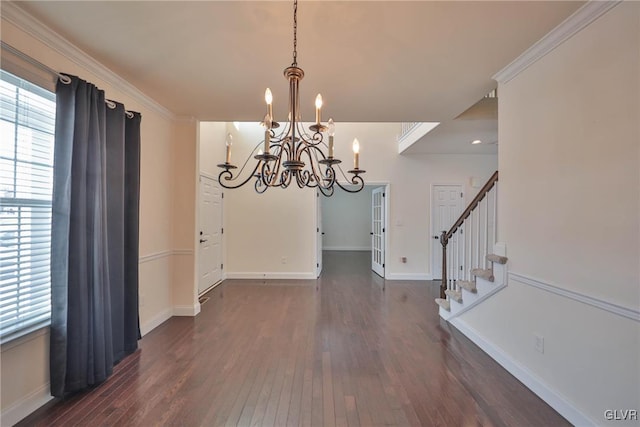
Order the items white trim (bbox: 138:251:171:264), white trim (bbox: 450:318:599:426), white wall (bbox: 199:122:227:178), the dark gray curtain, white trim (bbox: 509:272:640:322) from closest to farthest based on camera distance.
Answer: white trim (bbox: 509:272:640:322) → white trim (bbox: 450:318:599:426) → the dark gray curtain → white trim (bbox: 138:251:171:264) → white wall (bbox: 199:122:227:178)

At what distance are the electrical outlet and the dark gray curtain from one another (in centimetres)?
327

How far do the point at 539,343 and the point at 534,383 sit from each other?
31 cm

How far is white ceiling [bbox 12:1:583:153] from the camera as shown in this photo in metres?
1.65

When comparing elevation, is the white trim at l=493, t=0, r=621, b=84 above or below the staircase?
above

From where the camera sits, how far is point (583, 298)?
1.66m

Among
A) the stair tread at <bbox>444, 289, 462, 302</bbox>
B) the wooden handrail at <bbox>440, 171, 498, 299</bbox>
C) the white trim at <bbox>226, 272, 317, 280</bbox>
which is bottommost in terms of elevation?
the white trim at <bbox>226, 272, 317, 280</bbox>

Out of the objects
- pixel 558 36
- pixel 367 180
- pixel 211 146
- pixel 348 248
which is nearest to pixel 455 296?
pixel 558 36

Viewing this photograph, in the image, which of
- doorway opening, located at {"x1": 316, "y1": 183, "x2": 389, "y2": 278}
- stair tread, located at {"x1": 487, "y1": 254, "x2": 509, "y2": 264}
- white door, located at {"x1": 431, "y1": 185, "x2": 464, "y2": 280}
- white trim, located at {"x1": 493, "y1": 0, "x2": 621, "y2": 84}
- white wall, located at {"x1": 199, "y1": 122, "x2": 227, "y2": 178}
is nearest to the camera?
white trim, located at {"x1": 493, "y1": 0, "x2": 621, "y2": 84}

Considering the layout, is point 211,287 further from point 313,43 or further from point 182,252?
point 313,43

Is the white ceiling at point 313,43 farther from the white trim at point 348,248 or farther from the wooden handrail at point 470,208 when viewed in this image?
the white trim at point 348,248

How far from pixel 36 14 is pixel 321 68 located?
1.89 meters

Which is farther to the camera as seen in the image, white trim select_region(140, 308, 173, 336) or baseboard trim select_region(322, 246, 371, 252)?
baseboard trim select_region(322, 246, 371, 252)

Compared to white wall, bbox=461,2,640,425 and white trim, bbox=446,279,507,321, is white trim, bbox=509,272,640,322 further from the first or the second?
white trim, bbox=446,279,507,321

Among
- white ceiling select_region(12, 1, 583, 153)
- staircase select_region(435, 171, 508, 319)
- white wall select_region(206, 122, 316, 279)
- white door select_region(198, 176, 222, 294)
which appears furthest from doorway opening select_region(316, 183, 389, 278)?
white ceiling select_region(12, 1, 583, 153)
